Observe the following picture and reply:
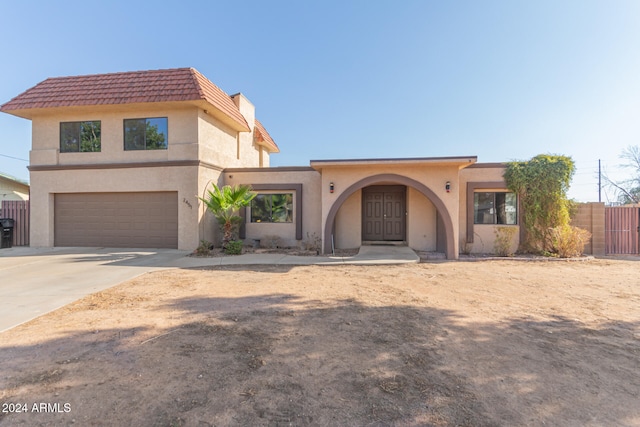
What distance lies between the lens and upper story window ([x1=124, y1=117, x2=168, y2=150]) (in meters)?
12.4

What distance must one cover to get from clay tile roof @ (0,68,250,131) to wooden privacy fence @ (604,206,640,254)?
1643 cm

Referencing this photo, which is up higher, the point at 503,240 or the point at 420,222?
the point at 420,222

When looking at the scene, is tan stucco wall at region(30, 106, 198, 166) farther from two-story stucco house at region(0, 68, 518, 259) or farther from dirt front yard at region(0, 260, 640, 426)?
dirt front yard at region(0, 260, 640, 426)

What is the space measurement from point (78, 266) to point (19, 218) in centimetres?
776

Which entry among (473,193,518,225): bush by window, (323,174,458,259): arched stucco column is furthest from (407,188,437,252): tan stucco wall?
(473,193,518,225): bush by window

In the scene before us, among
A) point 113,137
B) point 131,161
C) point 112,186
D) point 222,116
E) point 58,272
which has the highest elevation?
point 222,116

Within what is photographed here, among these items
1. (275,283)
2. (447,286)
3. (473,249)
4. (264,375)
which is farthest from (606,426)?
(473,249)

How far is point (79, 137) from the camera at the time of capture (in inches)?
508

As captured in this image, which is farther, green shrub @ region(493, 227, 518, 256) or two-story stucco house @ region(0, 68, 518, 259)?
two-story stucco house @ region(0, 68, 518, 259)

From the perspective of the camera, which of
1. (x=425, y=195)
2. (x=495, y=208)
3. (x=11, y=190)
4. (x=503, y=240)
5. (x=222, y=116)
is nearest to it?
(x=425, y=195)

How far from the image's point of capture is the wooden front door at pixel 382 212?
1327 centimetres

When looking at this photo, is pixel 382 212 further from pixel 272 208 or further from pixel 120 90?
pixel 120 90

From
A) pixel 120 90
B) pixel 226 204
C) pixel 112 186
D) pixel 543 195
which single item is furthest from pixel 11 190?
pixel 543 195

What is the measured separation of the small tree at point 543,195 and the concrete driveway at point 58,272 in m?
12.7
